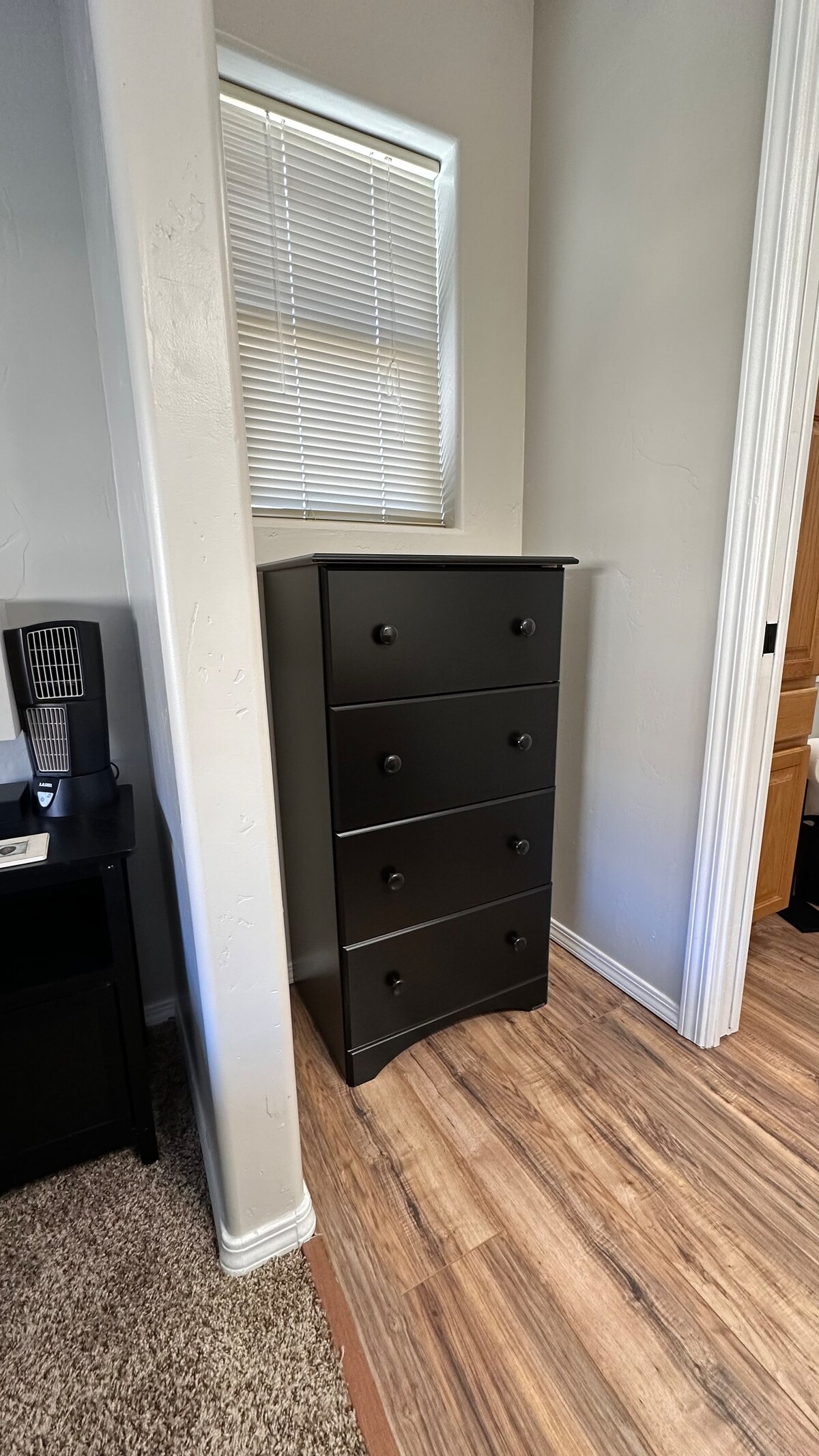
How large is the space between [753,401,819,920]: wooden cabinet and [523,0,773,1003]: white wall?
1.62 feet

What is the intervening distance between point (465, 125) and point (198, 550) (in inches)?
61.1

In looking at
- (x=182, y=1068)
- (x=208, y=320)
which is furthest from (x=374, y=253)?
(x=182, y=1068)

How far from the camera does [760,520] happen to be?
1.25m

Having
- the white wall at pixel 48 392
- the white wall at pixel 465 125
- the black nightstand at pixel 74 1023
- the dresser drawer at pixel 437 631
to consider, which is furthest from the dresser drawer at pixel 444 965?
the white wall at pixel 465 125

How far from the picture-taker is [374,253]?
5.10 ft

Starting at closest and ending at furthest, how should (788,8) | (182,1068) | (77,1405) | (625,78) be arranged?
1. (77,1405)
2. (788,8)
3. (625,78)
4. (182,1068)

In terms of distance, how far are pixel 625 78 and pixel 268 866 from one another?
6.21 ft

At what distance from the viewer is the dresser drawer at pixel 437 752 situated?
1.24 meters

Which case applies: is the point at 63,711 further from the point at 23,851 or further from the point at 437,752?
the point at 437,752

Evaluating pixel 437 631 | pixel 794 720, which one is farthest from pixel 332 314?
pixel 794 720

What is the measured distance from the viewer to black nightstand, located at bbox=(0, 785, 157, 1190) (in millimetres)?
1080

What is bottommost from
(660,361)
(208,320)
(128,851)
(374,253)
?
(128,851)

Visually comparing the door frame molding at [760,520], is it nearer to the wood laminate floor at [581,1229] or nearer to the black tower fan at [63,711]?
the wood laminate floor at [581,1229]

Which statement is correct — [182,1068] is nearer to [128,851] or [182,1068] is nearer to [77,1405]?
[77,1405]
